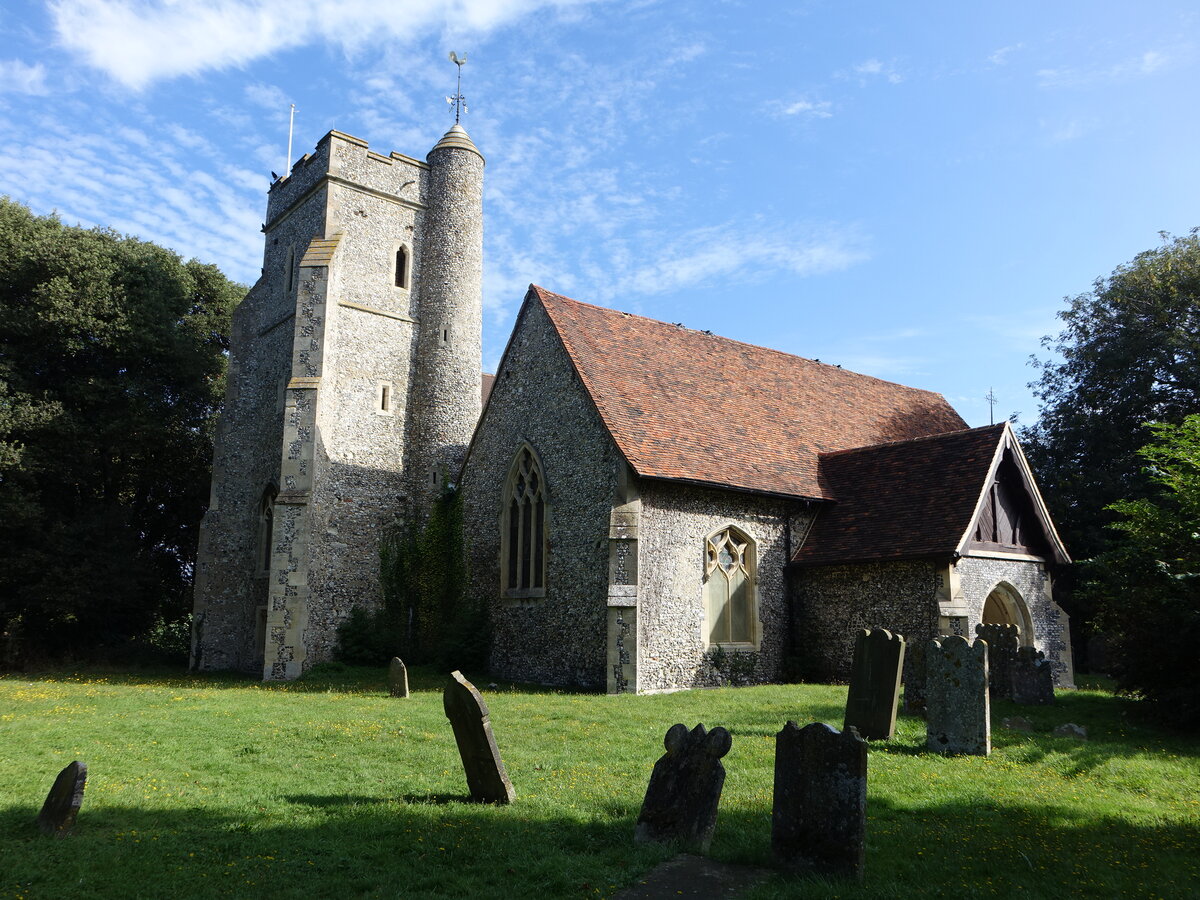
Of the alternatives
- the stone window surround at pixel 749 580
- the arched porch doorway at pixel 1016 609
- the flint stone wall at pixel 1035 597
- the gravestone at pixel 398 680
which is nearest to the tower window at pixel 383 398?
the gravestone at pixel 398 680

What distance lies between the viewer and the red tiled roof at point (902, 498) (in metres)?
16.3

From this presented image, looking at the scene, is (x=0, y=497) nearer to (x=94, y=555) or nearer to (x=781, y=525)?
(x=94, y=555)

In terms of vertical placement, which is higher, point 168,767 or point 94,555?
point 94,555

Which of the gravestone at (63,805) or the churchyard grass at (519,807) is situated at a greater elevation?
the gravestone at (63,805)

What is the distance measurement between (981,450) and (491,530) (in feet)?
37.3

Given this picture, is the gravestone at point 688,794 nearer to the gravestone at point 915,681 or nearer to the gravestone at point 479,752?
the gravestone at point 479,752

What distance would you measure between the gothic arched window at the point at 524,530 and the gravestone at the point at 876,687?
8741 millimetres

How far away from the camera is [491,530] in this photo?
20.8m

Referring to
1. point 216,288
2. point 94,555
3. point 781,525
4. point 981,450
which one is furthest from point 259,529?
point 981,450

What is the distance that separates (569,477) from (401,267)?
36.3ft

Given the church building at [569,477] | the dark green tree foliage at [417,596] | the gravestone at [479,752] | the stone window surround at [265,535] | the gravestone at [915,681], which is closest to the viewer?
the gravestone at [479,752]

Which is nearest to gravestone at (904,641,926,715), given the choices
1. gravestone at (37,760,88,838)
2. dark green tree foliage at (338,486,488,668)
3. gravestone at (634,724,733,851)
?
gravestone at (634,724,733,851)

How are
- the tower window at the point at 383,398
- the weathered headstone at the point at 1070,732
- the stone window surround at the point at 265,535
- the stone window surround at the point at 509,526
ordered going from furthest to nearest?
the stone window surround at the point at 265,535
the tower window at the point at 383,398
the stone window surround at the point at 509,526
the weathered headstone at the point at 1070,732

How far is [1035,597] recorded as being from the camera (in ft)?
59.0
